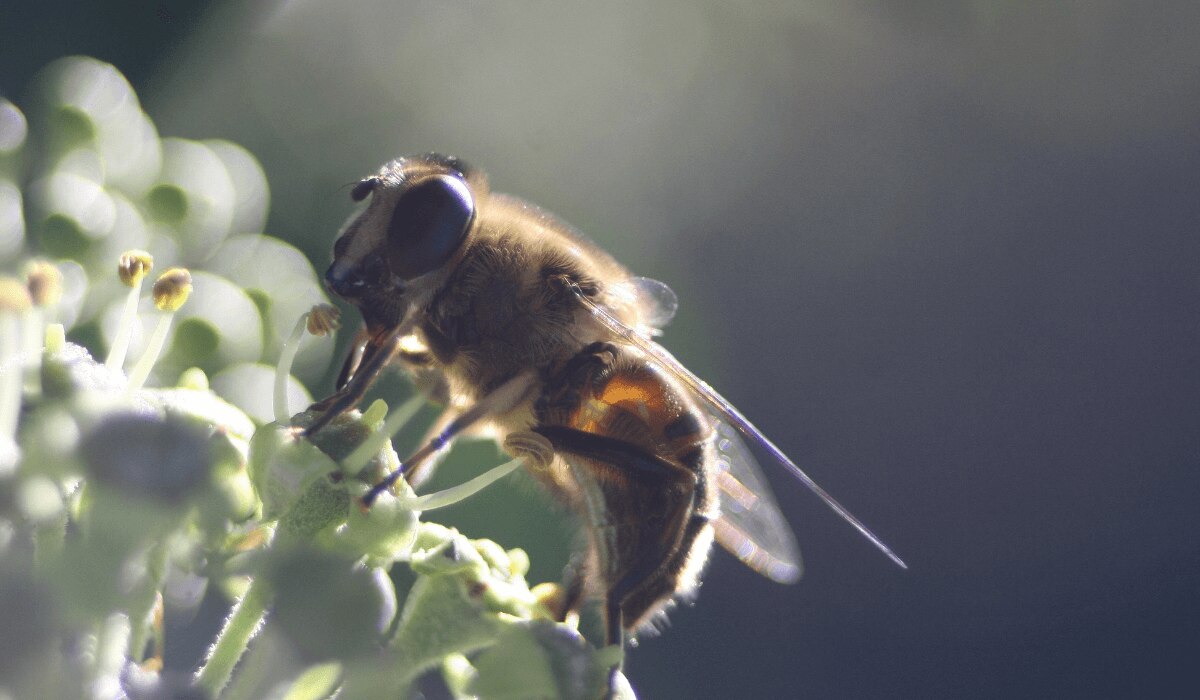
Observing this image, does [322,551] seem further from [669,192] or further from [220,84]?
[669,192]

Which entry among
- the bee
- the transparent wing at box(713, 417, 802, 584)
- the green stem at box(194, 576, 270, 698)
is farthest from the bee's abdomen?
the green stem at box(194, 576, 270, 698)

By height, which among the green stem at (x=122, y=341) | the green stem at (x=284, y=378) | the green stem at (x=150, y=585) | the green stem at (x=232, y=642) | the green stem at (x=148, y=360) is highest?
the green stem at (x=284, y=378)

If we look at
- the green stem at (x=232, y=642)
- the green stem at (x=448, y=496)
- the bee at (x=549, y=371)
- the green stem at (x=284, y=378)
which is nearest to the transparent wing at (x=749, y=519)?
the bee at (x=549, y=371)

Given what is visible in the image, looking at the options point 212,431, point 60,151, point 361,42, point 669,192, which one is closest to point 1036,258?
point 669,192

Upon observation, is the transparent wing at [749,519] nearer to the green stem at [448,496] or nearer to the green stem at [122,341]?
the green stem at [448,496]

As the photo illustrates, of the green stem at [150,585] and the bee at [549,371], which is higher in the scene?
the bee at [549,371]

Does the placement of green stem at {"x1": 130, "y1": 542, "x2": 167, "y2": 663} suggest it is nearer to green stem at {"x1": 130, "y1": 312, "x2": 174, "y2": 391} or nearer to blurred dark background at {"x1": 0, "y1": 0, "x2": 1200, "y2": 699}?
green stem at {"x1": 130, "y1": 312, "x2": 174, "y2": 391}

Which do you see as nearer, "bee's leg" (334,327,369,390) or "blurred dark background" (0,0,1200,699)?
"bee's leg" (334,327,369,390)
